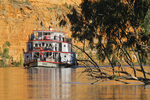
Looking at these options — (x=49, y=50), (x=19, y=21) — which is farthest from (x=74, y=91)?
(x=19, y=21)

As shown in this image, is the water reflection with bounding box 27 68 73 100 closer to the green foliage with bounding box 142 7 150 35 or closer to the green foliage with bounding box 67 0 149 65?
the green foliage with bounding box 67 0 149 65

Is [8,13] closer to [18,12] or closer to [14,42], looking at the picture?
[18,12]

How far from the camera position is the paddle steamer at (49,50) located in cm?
6450

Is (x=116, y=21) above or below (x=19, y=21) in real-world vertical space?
below

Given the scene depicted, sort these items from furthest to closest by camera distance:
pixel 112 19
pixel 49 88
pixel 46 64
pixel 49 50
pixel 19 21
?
pixel 19 21 < pixel 49 50 < pixel 46 64 < pixel 112 19 < pixel 49 88

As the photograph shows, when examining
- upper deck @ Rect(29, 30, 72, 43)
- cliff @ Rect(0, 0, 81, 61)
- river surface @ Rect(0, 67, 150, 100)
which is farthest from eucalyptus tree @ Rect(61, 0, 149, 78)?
cliff @ Rect(0, 0, 81, 61)

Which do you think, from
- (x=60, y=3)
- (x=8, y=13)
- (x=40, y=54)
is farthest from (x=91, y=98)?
(x=60, y=3)

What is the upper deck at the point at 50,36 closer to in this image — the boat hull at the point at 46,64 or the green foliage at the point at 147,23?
the boat hull at the point at 46,64

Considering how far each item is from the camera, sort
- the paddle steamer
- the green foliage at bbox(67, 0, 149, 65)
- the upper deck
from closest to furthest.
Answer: the green foliage at bbox(67, 0, 149, 65) < the paddle steamer < the upper deck

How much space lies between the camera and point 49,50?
65.1m

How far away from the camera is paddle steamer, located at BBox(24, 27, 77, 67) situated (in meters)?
64.5

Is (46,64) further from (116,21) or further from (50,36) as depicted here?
(116,21)

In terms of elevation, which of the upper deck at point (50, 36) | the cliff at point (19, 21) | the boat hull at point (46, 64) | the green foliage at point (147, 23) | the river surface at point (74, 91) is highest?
the cliff at point (19, 21)

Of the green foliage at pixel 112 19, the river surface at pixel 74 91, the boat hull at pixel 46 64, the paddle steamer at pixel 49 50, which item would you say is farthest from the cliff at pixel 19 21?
the river surface at pixel 74 91
